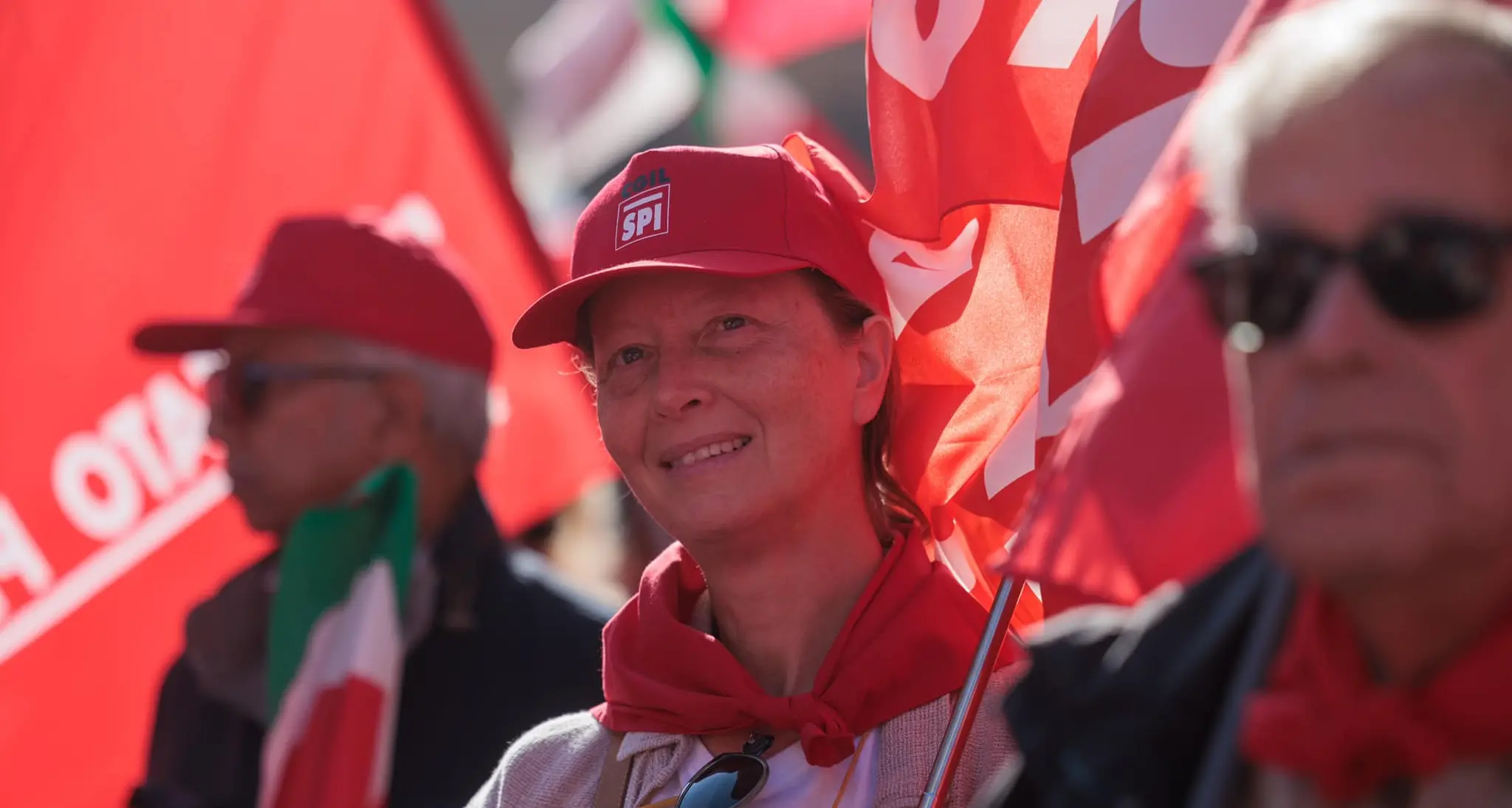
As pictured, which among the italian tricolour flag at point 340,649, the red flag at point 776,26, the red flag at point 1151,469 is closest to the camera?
the red flag at point 1151,469

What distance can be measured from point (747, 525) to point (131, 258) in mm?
2160

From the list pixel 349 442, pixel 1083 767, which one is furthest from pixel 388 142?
pixel 1083 767

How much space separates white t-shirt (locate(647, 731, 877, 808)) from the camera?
246 cm

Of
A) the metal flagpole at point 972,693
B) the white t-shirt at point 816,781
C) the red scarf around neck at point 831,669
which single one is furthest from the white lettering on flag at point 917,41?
the white t-shirt at point 816,781

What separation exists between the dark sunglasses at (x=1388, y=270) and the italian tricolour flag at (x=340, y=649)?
2.37 m

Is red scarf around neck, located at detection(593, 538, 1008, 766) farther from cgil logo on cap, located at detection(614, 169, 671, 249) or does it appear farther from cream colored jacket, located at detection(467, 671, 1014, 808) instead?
cgil logo on cap, located at detection(614, 169, 671, 249)

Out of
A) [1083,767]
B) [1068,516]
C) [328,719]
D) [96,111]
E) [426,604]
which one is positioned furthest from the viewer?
[96,111]

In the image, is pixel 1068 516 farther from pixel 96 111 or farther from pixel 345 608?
pixel 96 111

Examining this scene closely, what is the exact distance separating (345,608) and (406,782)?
378 mm

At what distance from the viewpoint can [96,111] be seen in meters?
4.06

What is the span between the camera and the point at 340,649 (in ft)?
11.5

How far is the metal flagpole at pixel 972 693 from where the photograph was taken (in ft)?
7.66

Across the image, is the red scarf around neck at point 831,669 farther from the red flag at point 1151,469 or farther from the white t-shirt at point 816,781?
the red flag at point 1151,469

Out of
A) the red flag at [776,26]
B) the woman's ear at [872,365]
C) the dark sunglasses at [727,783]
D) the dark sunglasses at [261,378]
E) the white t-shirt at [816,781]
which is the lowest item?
the white t-shirt at [816,781]
